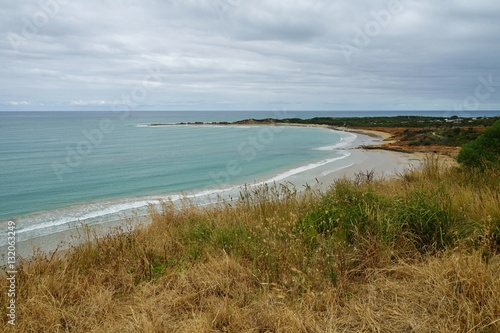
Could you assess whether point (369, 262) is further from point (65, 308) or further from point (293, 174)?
point (293, 174)

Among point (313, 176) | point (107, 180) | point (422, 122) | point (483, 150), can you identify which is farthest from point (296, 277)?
point (422, 122)

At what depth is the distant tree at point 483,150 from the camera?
31.3ft

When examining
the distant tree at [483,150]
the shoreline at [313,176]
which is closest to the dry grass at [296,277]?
the distant tree at [483,150]

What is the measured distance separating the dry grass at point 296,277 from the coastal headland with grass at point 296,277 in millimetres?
16

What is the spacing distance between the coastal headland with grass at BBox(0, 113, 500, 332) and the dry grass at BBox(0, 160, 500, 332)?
16 mm

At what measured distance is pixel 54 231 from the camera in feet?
36.3

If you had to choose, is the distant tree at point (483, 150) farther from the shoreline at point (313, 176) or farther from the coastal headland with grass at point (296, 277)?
the coastal headland with grass at point (296, 277)

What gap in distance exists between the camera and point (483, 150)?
9797mm

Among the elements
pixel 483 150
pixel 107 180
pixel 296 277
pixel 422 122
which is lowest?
pixel 107 180

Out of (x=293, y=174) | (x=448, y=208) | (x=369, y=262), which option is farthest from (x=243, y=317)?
(x=293, y=174)

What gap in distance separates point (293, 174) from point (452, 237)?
17072 millimetres

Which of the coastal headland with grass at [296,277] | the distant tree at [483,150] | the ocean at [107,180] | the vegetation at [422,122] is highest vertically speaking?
the vegetation at [422,122]

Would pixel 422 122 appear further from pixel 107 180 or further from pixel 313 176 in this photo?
pixel 107 180

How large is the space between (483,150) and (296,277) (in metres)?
8.52
